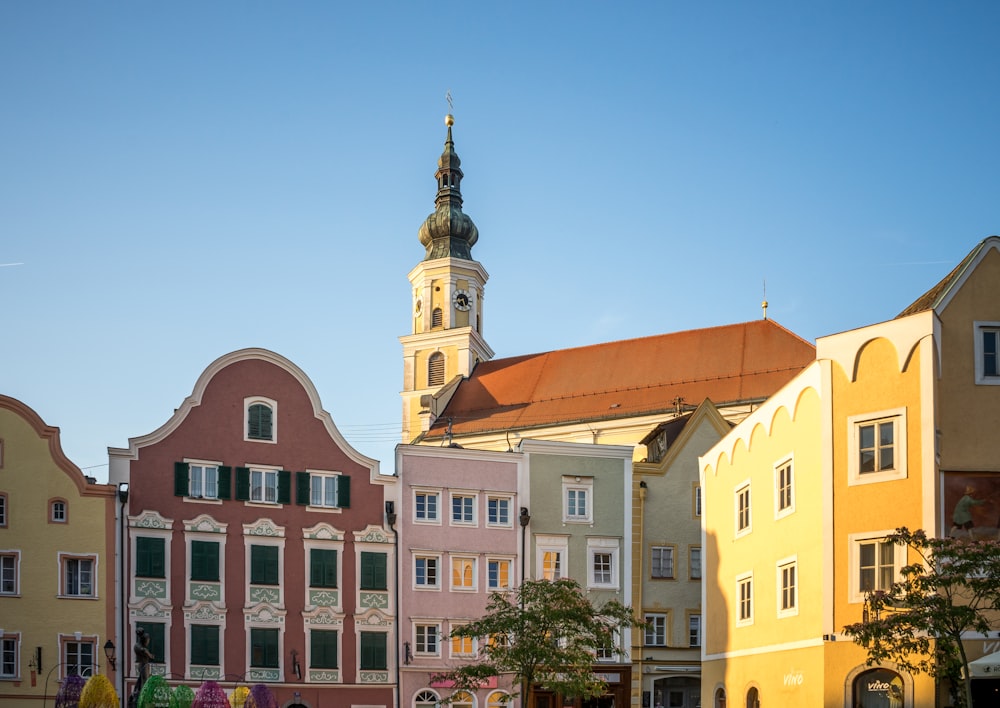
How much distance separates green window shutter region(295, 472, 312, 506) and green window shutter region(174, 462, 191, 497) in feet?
13.3

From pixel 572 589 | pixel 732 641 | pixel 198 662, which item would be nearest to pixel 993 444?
pixel 732 641

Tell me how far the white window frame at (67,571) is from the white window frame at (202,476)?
13.8 ft

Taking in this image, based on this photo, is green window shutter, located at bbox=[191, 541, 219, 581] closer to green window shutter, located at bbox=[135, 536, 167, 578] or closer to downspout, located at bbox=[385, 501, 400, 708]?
green window shutter, located at bbox=[135, 536, 167, 578]

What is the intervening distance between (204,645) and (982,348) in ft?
94.3

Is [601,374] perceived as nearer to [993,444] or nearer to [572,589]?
[572,589]

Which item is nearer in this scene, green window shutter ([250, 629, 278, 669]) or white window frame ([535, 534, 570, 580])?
green window shutter ([250, 629, 278, 669])

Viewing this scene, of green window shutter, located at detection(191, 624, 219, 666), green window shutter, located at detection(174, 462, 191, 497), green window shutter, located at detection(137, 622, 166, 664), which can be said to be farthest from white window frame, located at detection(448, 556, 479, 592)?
green window shutter, located at detection(137, 622, 166, 664)

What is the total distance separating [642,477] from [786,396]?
731 inches

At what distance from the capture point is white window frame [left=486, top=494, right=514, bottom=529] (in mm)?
54062

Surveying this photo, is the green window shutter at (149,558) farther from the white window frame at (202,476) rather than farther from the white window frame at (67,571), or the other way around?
the white window frame at (202,476)

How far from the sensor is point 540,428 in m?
84.9

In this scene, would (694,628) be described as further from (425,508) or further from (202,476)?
(202,476)

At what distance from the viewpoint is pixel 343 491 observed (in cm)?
5219

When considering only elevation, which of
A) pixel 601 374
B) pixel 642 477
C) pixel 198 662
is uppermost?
pixel 601 374
